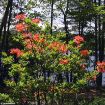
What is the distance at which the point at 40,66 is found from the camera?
1240 centimetres

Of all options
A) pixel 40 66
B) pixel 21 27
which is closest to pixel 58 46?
pixel 40 66

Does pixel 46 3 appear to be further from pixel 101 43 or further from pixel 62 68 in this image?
pixel 62 68

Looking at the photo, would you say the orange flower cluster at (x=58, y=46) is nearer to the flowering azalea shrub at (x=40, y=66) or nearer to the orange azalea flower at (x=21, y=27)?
the flowering azalea shrub at (x=40, y=66)

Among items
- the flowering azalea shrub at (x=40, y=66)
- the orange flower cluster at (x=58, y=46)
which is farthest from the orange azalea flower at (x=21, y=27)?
the orange flower cluster at (x=58, y=46)

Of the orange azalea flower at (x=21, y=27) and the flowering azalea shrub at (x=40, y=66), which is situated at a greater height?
the orange azalea flower at (x=21, y=27)

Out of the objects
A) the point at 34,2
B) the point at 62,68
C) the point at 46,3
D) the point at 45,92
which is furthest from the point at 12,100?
the point at 46,3

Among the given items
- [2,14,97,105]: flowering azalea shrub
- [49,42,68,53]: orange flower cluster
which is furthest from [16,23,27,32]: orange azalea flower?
[49,42,68,53]: orange flower cluster

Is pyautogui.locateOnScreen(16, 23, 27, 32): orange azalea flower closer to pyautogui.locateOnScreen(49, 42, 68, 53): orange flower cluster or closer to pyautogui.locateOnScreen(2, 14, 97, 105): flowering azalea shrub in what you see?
pyautogui.locateOnScreen(2, 14, 97, 105): flowering azalea shrub

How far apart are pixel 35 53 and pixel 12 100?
188 centimetres

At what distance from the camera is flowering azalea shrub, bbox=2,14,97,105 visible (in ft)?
39.8

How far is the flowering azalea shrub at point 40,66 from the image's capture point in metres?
12.1

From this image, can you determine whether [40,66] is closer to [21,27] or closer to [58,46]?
[58,46]

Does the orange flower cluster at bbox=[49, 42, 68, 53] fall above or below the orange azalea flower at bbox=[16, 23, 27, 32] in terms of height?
below

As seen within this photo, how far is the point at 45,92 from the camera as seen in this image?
41.0 ft
